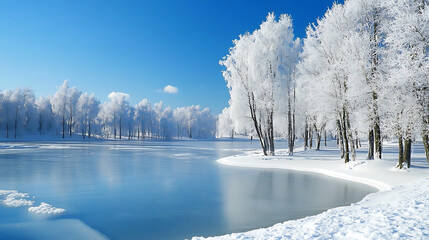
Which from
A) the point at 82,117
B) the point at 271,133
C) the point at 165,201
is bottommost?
the point at 165,201

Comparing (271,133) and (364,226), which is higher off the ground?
(271,133)

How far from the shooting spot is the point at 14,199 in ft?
34.0


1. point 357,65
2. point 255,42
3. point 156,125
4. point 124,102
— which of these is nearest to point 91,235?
point 357,65

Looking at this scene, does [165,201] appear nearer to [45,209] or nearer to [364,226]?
[45,209]

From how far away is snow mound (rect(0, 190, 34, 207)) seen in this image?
9.70 m

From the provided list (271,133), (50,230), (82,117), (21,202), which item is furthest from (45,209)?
(82,117)

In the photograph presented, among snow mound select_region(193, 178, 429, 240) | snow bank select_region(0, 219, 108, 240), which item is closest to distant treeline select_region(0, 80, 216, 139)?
snow bank select_region(0, 219, 108, 240)

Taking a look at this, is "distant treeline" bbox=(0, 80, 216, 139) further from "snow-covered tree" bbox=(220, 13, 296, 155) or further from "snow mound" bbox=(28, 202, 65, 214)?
"snow mound" bbox=(28, 202, 65, 214)

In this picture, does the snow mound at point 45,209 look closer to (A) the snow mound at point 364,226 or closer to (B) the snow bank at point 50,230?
(B) the snow bank at point 50,230

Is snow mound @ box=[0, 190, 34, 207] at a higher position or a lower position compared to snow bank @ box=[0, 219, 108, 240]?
higher

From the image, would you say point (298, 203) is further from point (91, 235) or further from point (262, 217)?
point (91, 235)

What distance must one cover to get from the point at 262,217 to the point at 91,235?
5.06 metres

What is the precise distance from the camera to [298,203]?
10312mm

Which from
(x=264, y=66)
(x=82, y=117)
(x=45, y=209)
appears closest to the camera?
(x=45, y=209)
